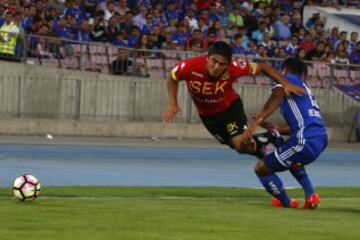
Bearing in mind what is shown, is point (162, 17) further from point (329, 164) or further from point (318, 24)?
point (329, 164)

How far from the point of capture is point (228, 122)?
52.5 ft

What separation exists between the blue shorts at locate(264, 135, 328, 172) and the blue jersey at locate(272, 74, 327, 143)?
0.06 m

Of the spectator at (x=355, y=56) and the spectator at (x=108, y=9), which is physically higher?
the spectator at (x=108, y=9)

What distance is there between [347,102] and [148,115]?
18.9 ft

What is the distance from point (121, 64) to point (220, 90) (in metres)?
15.7

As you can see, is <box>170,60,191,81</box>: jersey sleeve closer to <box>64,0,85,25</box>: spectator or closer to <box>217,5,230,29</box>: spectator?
<box>64,0,85,25</box>: spectator

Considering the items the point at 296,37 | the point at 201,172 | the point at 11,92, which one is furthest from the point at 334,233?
the point at 296,37

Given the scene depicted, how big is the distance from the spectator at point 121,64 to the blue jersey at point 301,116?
16.2m

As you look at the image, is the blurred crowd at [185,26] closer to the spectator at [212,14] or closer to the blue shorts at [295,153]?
the spectator at [212,14]

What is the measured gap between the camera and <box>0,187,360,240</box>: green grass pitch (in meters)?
11.8

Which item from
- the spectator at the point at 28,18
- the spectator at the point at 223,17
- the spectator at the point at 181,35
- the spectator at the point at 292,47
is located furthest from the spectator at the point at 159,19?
the spectator at the point at 28,18

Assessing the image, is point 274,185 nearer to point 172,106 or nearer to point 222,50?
point 172,106

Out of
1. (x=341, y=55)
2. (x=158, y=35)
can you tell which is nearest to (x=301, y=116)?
(x=158, y=35)

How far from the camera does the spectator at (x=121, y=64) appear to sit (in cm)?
3105
